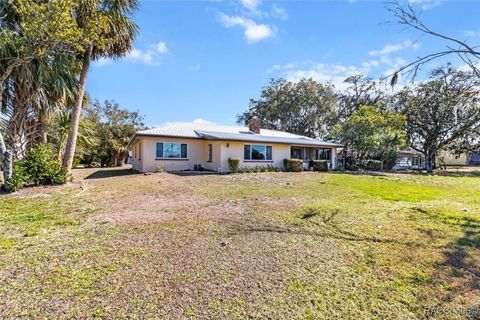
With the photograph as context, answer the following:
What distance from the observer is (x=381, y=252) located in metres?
4.28

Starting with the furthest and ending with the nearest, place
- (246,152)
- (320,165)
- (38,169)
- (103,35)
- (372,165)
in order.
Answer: (372,165)
(320,165)
(246,152)
(103,35)
(38,169)

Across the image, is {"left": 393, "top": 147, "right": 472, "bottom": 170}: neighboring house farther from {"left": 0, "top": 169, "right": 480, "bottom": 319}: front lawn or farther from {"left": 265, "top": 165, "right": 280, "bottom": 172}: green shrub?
{"left": 0, "top": 169, "right": 480, "bottom": 319}: front lawn

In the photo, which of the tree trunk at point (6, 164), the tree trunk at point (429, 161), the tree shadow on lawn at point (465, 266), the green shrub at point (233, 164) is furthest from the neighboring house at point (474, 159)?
the tree trunk at point (6, 164)

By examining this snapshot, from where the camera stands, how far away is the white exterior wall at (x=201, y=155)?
17.7 meters

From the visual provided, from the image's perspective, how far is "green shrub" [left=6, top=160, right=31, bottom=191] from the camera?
9377 mm

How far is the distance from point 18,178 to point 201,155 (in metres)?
11.3

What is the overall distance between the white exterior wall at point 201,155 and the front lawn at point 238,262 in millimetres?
10519

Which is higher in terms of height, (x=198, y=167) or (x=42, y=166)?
(x=42, y=166)

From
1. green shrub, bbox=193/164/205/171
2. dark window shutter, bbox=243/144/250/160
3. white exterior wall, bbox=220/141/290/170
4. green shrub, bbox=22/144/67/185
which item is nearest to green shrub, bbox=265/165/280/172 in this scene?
white exterior wall, bbox=220/141/290/170

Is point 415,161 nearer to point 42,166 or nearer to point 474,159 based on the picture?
point 474,159

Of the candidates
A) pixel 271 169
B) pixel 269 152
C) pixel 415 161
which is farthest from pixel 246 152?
pixel 415 161

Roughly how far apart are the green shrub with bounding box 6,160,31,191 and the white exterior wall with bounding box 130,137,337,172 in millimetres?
7665

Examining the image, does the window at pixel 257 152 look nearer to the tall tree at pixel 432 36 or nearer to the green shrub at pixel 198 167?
the green shrub at pixel 198 167

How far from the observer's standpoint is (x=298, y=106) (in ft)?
121
